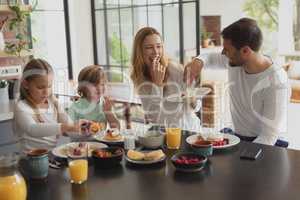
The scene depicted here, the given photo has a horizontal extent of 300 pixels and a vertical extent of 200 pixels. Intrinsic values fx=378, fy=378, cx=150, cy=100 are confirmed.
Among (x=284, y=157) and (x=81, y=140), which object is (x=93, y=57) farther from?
(x=284, y=157)

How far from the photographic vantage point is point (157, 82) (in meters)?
2.42

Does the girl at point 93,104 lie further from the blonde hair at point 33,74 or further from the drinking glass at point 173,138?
the drinking glass at point 173,138

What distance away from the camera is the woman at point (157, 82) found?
2404 mm

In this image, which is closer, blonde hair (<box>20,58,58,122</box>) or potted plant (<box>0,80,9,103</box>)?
blonde hair (<box>20,58,58,122</box>)

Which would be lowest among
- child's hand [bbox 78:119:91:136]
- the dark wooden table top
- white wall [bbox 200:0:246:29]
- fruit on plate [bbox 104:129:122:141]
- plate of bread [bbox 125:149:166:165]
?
the dark wooden table top

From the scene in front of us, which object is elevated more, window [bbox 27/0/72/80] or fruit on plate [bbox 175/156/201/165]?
window [bbox 27/0/72/80]

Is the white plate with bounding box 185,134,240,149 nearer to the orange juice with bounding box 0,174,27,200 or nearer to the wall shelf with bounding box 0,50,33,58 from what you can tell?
the orange juice with bounding box 0,174,27,200

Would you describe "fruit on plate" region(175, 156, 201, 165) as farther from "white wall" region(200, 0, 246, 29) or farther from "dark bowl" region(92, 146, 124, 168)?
"white wall" region(200, 0, 246, 29)

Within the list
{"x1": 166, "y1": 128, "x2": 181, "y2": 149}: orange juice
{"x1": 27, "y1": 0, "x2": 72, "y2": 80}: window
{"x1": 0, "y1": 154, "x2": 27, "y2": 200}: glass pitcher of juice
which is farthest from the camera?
{"x1": 27, "y1": 0, "x2": 72, "y2": 80}: window

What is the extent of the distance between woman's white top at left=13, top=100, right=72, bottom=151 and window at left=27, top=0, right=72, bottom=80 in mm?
2379

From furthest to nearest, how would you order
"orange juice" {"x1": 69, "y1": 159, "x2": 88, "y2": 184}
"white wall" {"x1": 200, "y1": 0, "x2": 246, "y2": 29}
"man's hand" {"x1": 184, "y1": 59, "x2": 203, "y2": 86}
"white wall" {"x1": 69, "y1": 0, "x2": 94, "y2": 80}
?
"white wall" {"x1": 200, "y1": 0, "x2": 246, "y2": 29} < "white wall" {"x1": 69, "y1": 0, "x2": 94, "y2": 80} < "man's hand" {"x1": 184, "y1": 59, "x2": 203, "y2": 86} < "orange juice" {"x1": 69, "y1": 159, "x2": 88, "y2": 184}

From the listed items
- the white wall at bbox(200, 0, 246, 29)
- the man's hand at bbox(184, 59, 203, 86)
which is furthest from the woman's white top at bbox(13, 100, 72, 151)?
the white wall at bbox(200, 0, 246, 29)

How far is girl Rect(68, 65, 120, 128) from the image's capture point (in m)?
2.41

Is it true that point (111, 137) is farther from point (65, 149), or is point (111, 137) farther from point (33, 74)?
point (33, 74)
